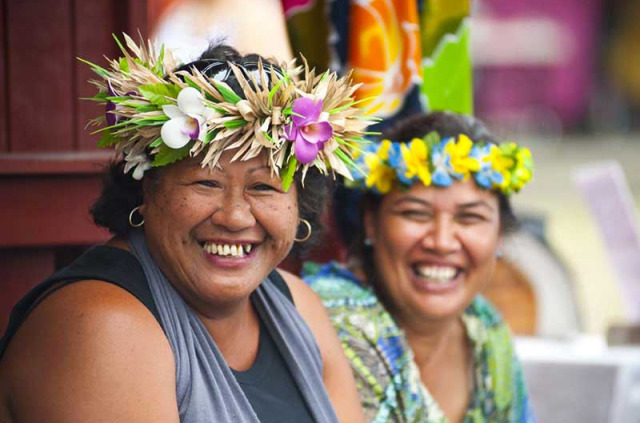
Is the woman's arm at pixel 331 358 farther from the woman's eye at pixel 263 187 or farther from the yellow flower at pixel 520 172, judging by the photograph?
the yellow flower at pixel 520 172

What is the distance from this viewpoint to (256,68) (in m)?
2.71

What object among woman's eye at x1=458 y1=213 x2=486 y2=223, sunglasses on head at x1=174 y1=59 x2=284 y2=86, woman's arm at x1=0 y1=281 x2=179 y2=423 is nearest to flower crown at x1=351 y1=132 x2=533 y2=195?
woman's eye at x1=458 y1=213 x2=486 y2=223

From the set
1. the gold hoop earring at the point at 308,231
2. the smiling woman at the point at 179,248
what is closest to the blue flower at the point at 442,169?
the gold hoop earring at the point at 308,231

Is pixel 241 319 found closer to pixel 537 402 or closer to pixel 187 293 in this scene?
pixel 187 293

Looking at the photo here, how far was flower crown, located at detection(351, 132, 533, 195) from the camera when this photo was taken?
380cm

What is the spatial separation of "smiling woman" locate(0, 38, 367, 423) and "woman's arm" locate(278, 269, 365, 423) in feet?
0.92

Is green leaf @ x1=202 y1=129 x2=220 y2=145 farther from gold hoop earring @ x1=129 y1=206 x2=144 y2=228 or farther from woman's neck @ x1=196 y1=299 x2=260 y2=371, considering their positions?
woman's neck @ x1=196 y1=299 x2=260 y2=371

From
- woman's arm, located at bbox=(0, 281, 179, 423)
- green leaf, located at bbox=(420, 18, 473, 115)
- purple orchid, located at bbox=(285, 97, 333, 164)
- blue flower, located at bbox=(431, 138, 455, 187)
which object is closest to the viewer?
woman's arm, located at bbox=(0, 281, 179, 423)

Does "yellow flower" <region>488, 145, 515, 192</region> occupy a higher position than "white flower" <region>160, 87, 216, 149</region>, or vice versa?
"white flower" <region>160, 87, 216, 149</region>

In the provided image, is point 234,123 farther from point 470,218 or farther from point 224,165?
point 470,218

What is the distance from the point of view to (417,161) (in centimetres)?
383

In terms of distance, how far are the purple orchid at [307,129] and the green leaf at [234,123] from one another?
0.11 metres

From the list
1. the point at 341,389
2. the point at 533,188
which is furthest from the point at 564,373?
the point at 533,188

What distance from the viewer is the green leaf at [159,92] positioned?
8.49 ft
